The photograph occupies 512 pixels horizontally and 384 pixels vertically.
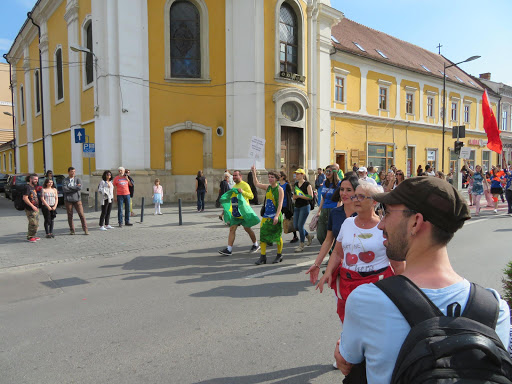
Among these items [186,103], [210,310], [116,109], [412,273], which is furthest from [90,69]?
[412,273]

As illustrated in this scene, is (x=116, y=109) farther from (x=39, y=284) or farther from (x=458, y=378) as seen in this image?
(x=458, y=378)

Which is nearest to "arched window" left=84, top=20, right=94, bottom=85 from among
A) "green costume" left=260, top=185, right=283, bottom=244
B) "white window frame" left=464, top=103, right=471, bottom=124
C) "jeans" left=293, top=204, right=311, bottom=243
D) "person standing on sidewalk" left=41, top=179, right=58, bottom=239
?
"person standing on sidewalk" left=41, top=179, right=58, bottom=239

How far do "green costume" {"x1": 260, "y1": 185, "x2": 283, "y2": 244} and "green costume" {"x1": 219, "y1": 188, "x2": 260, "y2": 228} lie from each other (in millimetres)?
524

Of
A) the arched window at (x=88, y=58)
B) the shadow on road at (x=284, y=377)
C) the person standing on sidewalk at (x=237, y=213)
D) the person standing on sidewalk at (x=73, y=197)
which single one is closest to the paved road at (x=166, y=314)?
the shadow on road at (x=284, y=377)

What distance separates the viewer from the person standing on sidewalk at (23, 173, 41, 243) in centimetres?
958

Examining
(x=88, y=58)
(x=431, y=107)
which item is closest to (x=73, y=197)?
(x=88, y=58)

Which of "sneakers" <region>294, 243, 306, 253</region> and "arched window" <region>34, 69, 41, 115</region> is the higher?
"arched window" <region>34, 69, 41, 115</region>

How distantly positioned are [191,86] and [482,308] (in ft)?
60.3

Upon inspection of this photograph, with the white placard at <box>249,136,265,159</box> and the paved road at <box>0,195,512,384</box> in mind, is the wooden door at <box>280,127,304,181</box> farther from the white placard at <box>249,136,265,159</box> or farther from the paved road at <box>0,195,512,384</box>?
the paved road at <box>0,195,512,384</box>

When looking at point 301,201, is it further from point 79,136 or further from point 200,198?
point 79,136

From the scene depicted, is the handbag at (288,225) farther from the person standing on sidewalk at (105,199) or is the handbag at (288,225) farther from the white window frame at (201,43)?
the white window frame at (201,43)

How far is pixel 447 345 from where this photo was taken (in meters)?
1.09

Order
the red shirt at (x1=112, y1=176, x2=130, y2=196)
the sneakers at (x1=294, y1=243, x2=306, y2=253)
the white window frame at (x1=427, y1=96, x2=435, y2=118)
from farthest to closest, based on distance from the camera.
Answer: the white window frame at (x1=427, y1=96, x2=435, y2=118)
the red shirt at (x1=112, y1=176, x2=130, y2=196)
the sneakers at (x1=294, y1=243, x2=306, y2=253)

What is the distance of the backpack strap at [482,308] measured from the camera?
1228 mm
